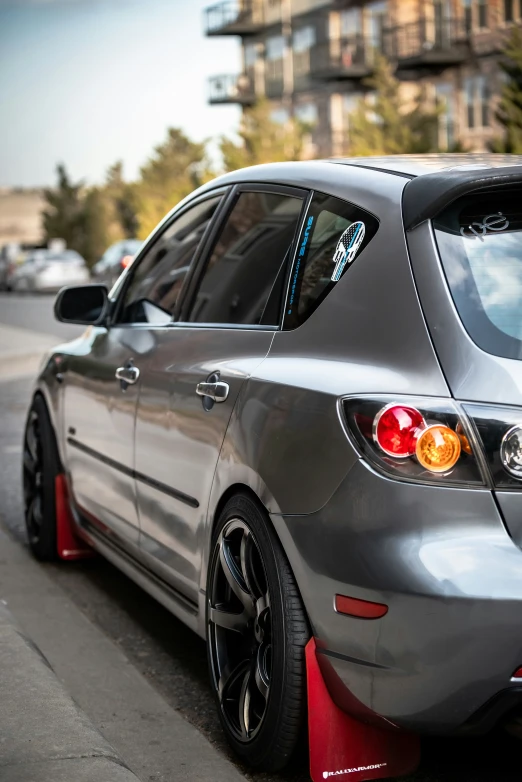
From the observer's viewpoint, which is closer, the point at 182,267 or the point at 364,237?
the point at 364,237

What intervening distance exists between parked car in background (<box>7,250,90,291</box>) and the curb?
36.5 m

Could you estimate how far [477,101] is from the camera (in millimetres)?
42094

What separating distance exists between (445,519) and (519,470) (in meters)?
0.20

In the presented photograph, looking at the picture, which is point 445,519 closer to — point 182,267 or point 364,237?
point 364,237

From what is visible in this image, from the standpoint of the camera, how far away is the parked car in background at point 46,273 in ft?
134

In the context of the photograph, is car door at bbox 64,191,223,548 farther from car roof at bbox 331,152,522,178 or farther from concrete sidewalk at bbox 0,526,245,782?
car roof at bbox 331,152,522,178

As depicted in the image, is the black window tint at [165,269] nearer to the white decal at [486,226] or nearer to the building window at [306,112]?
the white decal at [486,226]

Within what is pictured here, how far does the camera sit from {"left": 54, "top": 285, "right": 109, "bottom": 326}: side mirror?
5.24 metres

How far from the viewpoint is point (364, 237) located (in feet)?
10.8

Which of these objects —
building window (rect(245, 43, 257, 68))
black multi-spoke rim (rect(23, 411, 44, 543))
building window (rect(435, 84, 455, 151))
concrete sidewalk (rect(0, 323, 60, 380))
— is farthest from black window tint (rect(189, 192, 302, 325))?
building window (rect(245, 43, 257, 68))

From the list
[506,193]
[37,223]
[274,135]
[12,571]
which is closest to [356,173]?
[506,193]

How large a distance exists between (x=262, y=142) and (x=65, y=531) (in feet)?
127

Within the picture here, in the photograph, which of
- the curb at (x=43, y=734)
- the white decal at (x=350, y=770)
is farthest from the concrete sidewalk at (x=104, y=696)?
the white decal at (x=350, y=770)

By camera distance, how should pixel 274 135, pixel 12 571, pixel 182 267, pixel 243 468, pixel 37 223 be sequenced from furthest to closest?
pixel 37 223 → pixel 274 135 → pixel 12 571 → pixel 182 267 → pixel 243 468
